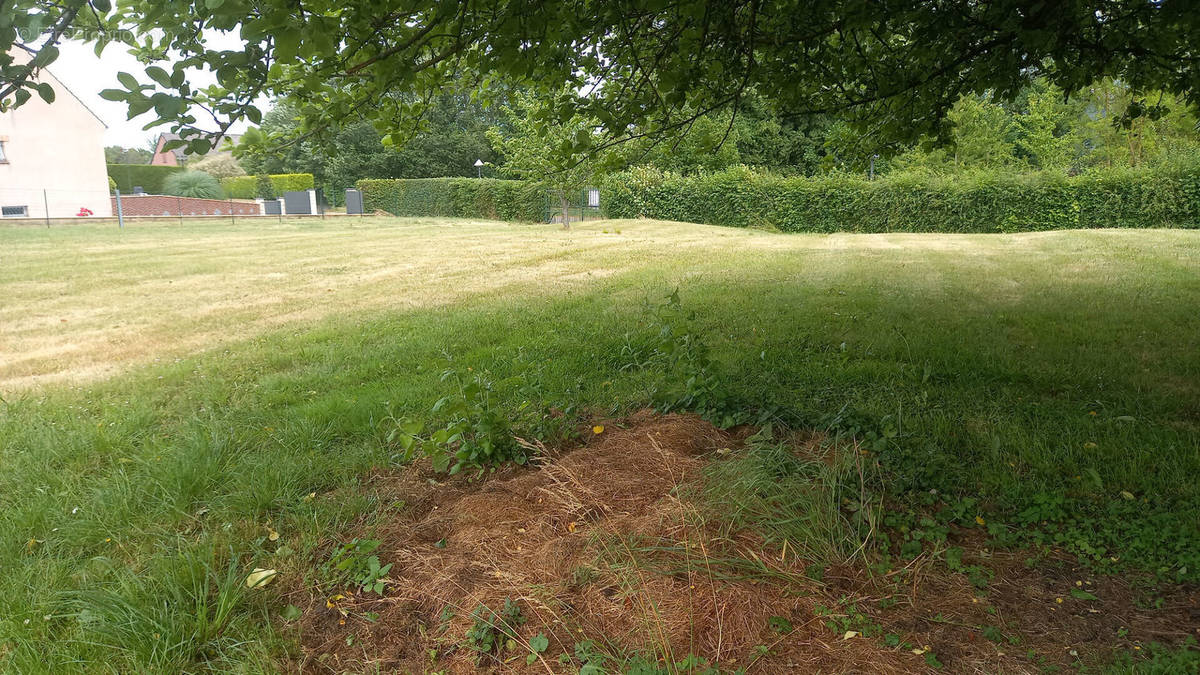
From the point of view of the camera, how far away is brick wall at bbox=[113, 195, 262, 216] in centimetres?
3541

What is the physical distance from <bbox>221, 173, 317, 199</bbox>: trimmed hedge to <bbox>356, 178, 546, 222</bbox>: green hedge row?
284 inches

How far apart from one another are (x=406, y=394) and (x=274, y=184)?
151ft

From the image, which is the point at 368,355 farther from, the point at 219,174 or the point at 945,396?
the point at 219,174

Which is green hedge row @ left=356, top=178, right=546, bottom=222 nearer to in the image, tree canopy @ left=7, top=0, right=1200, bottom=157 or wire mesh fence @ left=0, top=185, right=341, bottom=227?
wire mesh fence @ left=0, top=185, right=341, bottom=227

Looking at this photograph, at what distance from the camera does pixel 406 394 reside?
4945mm

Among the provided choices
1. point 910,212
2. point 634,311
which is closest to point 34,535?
point 634,311

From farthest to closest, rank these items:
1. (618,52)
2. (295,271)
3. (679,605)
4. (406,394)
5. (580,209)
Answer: (580,209)
(295,271)
(618,52)
(406,394)
(679,605)

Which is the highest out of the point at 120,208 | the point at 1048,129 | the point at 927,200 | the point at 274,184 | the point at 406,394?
the point at 1048,129

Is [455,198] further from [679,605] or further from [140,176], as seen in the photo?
[679,605]

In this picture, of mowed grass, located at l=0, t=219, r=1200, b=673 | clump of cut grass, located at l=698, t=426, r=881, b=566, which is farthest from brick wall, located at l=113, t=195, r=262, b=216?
clump of cut grass, located at l=698, t=426, r=881, b=566

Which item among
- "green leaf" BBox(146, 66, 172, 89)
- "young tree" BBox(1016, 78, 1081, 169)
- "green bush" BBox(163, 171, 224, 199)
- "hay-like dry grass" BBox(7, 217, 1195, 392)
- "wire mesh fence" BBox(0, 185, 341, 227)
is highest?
"young tree" BBox(1016, 78, 1081, 169)

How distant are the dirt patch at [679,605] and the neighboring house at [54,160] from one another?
36010mm

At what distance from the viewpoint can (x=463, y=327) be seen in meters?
7.27

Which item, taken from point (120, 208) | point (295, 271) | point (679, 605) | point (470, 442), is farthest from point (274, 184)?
point (679, 605)
